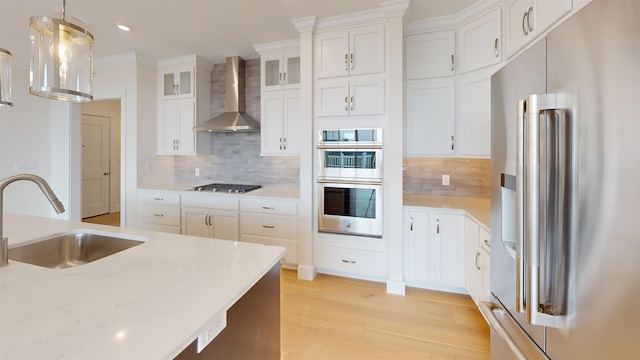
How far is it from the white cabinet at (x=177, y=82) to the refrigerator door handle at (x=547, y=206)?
396 centimetres

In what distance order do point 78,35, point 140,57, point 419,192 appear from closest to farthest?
point 78,35 → point 419,192 → point 140,57

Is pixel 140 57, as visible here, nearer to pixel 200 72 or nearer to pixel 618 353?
pixel 200 72

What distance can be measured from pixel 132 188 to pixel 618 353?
445 cm

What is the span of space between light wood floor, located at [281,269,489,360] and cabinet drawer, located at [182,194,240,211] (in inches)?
43.7

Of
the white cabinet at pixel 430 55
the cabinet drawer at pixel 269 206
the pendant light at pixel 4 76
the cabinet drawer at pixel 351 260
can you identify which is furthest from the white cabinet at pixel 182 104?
the white cabinet at pixel 430 55

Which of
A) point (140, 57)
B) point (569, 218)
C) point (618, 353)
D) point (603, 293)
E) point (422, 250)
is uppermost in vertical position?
point (140, 57)

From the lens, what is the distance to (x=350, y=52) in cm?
265

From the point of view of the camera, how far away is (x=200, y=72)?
3.80 m

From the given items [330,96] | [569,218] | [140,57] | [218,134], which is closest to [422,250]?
[330,96]

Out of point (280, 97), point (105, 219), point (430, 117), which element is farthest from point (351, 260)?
point (105, 219)

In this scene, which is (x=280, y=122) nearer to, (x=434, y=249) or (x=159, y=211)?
(x=159, y=211)

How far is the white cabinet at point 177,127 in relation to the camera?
3756 mm

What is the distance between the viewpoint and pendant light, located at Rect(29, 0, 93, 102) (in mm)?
1155

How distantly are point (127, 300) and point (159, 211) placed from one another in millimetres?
3080
